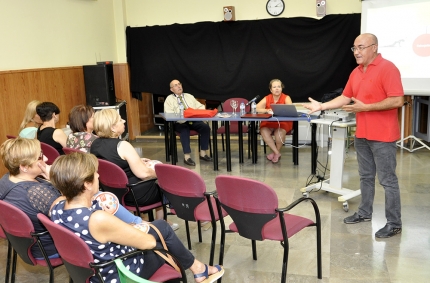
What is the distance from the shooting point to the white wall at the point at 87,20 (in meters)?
5.40

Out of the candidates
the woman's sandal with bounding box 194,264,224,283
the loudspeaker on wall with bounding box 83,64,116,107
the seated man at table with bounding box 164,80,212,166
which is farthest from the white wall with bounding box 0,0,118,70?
the woman's sandal with bounding box 194,264,224,283

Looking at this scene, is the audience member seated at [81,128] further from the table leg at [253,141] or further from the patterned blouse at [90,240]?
the table leg at [253,141]

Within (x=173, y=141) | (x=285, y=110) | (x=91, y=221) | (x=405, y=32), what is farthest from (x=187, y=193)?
(x=405, y=32)

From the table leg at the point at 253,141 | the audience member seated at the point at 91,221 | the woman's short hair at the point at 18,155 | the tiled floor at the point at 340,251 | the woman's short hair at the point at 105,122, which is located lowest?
the tiled floor at the point at 340,251

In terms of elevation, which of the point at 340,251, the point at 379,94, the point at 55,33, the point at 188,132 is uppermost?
the point at 55,33

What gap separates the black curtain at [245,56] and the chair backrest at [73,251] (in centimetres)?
570

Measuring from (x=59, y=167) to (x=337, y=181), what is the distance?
10.0 feet

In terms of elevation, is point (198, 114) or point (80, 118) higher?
point (80, 118)

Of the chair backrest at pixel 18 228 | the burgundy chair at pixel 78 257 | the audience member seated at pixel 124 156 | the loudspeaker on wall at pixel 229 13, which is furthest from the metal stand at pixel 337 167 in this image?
the loudspeaker on wall at pixel 229 13

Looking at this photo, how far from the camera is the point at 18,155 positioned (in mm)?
2637

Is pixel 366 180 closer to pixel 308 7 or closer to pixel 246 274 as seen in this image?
pixel 246 274

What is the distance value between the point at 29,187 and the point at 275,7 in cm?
562

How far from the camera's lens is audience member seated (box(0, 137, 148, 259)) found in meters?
2.53

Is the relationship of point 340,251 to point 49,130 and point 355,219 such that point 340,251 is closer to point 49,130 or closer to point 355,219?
point 355,219
